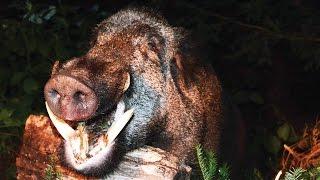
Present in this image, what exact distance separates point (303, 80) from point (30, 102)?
1.86m

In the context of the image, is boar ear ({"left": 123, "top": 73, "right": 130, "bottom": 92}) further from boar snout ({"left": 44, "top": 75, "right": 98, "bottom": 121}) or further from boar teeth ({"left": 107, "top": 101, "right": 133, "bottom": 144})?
boar snout ({"left": 44, "top": 75, "right": 98, "bottom": 121})

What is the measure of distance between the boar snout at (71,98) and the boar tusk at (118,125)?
0.36ft

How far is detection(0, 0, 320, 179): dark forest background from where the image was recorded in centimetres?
392

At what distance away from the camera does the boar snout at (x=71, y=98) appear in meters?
2.19

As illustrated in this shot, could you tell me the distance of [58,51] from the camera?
4.00 metres

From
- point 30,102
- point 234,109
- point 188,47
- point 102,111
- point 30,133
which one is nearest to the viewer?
point 102,111

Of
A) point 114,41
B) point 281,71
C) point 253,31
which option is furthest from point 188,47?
point 281,71

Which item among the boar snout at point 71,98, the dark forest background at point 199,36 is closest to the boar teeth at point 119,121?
the boar snout at point 71,98

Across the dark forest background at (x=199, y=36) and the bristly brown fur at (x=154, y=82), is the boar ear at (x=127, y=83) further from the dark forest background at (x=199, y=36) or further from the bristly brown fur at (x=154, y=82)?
the dark forest background at (x=199, y=36)

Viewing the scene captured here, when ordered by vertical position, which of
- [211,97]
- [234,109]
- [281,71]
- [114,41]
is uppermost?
[114,41]

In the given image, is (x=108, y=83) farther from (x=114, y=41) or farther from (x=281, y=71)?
(x=281, y=71)

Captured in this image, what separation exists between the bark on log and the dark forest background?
4.21 ft

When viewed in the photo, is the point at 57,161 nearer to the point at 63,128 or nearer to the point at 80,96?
the point at 63,128

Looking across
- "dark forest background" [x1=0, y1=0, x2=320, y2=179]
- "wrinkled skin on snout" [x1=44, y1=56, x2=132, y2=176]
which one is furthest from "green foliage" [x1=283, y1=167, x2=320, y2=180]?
"dark forest background" [x1=0, y1=0, x2=320, y2=179]
